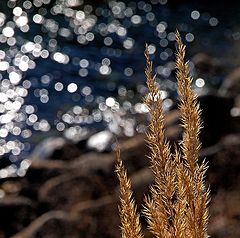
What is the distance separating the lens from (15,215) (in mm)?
8805

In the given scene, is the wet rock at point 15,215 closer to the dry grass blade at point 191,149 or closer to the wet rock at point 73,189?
the wet rock at point 73,189

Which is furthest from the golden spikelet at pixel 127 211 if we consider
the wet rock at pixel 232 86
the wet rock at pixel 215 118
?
the wet rock at pixel 232 86

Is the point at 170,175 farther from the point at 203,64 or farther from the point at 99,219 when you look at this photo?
the point at 203,64

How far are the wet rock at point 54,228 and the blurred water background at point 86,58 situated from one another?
7.58ft

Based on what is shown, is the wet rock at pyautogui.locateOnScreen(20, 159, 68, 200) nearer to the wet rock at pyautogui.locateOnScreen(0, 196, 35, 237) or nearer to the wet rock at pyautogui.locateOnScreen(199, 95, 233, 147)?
the wet rock at pyautogui.locateOnScreen(0, 196, 35, 237)

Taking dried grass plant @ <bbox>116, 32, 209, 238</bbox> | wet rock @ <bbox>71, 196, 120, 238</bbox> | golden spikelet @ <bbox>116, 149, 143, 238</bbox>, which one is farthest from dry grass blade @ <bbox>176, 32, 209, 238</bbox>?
wet rock @ <bbox>71, 196, 120, 238</bbox>

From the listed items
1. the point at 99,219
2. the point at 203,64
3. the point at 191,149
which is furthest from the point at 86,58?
the point at 191,149

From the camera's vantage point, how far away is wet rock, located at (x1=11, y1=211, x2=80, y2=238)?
26.0 ft

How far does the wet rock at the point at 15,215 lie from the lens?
8695 mm

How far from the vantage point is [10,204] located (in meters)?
8.98

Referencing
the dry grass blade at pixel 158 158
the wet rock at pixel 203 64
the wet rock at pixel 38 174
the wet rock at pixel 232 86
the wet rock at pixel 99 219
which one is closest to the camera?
the dry grass blade at pixel 158 158

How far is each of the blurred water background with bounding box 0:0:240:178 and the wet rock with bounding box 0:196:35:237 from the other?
68.4 inches

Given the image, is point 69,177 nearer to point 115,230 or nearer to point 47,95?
point 115,230

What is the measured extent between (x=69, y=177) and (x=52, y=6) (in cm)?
1137
